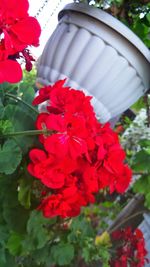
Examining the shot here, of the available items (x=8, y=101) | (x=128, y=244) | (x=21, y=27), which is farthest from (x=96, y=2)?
(x=128, y=244)

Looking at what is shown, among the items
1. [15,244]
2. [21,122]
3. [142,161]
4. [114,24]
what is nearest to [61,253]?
[15,244]

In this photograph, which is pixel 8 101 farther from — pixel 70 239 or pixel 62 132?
pixel 70 239

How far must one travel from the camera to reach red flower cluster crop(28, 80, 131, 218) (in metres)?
0.72

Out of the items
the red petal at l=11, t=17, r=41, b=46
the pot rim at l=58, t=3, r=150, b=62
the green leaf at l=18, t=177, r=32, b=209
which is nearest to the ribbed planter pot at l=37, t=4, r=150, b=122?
the pot rim at l=58, t=3, r=150, b=62

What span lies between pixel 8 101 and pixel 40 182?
183 mm

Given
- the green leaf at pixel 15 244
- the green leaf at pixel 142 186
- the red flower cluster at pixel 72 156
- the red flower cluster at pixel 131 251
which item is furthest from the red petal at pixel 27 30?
the red flower cluster at pixel 131 251

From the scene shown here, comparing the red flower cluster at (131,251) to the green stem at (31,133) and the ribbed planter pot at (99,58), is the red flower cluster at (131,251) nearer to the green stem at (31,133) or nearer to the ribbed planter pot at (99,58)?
the ribbed planter pot at (99,58)

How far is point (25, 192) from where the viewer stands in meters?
0.84

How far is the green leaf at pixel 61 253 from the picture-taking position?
1.17 meters

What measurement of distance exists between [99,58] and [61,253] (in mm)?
519

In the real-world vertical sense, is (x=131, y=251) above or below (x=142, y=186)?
below

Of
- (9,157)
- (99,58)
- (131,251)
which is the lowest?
(131,251)

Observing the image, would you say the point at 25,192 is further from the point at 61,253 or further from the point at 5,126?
the point at 61,253

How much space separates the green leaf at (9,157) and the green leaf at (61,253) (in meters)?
0.47
